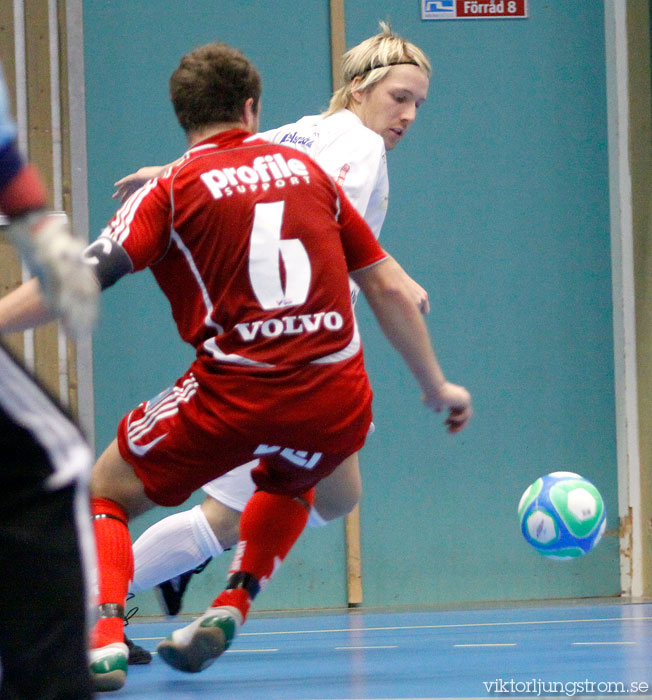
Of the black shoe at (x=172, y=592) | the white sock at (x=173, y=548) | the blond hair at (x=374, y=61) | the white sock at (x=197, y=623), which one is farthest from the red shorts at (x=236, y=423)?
the blond hair at (x=374, y=61)

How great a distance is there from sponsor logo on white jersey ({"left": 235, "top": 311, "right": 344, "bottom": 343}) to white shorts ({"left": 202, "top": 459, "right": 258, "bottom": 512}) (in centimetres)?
108

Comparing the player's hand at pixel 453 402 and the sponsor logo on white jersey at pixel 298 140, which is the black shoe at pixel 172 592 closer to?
the player's hand at pixel 453 402

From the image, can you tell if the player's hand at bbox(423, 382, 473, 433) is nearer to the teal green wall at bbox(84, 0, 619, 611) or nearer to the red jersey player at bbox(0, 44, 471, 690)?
the red jersey player at bbox(0, 44, 471, 690)

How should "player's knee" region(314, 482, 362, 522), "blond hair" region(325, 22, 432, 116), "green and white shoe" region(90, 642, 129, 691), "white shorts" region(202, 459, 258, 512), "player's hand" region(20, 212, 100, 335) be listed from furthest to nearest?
"blond hair" region(325, 22, 432, 116) < "white shorts" region(202, 459, 258, 512) < "player's knee" region(314, 482, 362, 522) < "green and white shoe" region(90, 642, 129, 691) < "player's hand" region(20, 212, 100, 335)

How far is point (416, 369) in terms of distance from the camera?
9.07ft

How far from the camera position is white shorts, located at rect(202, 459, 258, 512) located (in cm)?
362

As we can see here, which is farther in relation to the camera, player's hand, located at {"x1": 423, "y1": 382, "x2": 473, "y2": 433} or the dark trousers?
player's hand, located at {"x1": 423, "y1": 382, "x2": 473, "y2": 433}

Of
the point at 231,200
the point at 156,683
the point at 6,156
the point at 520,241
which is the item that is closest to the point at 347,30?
the point at 520,241

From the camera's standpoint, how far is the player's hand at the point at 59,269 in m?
1.33

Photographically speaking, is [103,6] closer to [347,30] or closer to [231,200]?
[347,30]

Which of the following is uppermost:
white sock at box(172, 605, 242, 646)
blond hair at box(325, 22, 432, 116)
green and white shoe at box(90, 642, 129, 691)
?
blond hair at box(325, 22, 432, 116)

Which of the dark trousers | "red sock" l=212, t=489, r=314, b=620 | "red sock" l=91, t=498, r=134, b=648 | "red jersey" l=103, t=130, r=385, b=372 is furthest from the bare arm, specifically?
the dark trousers

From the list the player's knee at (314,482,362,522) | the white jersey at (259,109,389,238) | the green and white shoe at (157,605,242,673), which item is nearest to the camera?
the green and white shoe at (157,605,242,673)

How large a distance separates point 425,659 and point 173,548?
2.89 feet
